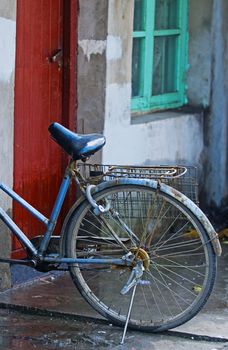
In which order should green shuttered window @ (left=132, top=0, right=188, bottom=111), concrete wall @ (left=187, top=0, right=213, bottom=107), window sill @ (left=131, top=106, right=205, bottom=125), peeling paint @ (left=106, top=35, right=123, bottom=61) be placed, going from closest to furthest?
peeling paint @ (left=106, top=35, right=123, bottom=61)
window sill @ (left=131, top=106, right=205, bottom=125)
green shuttered window @ (left=132, top=0, right=188, bottom=111)
concrete wall @ (left=187, top=0, right=213, bottom=107)

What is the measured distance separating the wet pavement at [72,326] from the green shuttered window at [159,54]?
7.80 ft

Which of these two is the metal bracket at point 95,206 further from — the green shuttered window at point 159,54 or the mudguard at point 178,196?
the green shuttered window at point 159,54

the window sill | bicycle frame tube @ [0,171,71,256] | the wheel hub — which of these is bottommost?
the wheel hub

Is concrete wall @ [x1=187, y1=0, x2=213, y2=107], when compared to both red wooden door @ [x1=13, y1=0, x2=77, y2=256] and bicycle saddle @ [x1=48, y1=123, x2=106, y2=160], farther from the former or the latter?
bicycle saddle @ [x1=48, y1=123, x2=106, y2=160]

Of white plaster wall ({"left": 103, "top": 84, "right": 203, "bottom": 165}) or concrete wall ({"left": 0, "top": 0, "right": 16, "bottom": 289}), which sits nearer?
concrete wall ({"left": 0, "top": 0, "right": 16, "bottom": 289})

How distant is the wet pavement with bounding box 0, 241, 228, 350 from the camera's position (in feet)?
18.0

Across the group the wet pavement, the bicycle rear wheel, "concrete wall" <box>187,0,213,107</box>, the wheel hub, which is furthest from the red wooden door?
"concrete wall" <box>187,0,213,107</box>

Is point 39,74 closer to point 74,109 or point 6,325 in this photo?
point 74,109

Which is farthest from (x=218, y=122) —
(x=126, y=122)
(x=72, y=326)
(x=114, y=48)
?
(x=72, y=326)

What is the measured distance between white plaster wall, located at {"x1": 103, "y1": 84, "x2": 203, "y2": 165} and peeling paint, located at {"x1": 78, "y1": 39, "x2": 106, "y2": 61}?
0.28m

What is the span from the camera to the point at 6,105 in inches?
248

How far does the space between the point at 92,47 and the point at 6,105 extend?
3.86 feet

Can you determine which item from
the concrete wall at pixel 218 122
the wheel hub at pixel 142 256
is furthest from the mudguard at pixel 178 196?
the concrete wall at pixel 218 122

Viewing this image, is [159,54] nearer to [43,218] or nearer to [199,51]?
[199,51]
